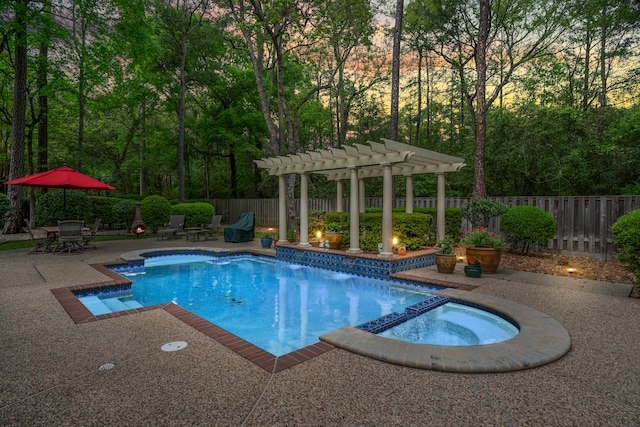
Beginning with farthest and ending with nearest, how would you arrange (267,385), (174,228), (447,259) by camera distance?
1. (174,228)
2. (447,259)
3. (267,385)

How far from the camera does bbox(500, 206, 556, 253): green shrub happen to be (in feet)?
26.9

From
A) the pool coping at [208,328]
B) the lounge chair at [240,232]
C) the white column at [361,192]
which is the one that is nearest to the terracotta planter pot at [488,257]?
the white column at [361,192]

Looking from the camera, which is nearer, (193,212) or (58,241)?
(58,241)

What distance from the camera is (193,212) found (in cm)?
1573

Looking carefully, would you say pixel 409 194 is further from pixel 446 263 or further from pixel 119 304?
pixel 119 304

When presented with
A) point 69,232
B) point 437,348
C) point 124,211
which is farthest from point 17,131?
point 437,348

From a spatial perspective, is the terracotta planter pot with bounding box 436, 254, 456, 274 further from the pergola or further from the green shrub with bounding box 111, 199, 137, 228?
the green shrub with bounding box 111, 199, 137, 228

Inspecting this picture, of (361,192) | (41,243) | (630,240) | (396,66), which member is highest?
(396,66)

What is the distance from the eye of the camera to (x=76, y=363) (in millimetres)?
2830

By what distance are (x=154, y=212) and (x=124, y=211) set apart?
1.27m

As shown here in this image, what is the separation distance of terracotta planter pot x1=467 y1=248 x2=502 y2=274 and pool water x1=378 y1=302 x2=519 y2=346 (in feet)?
7.85

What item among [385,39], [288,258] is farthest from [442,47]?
[288,258]

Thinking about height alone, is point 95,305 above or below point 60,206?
below

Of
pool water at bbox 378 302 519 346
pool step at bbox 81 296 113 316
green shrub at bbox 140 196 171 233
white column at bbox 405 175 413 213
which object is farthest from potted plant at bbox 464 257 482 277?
green shrub at bbox 140 196 171 233
